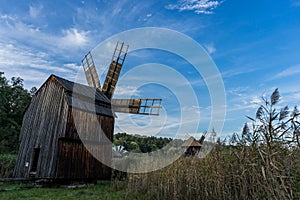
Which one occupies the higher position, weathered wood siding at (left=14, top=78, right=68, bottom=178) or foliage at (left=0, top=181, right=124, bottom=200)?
weathered wood siding at (left=14, top=78, right=68, bottom=178)

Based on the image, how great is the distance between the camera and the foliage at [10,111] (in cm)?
2545

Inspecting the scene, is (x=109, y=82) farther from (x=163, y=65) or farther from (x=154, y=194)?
(x=154, y=194)

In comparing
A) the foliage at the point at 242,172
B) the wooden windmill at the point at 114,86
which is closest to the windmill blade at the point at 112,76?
the wooden windmill at the point at 114,86

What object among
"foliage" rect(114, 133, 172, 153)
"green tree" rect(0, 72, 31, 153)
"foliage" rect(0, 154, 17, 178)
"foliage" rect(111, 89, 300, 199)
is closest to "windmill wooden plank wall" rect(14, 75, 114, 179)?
"foliage" rect(0, 154, 17, 178)

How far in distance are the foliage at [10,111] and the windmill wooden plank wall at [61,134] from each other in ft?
41.8

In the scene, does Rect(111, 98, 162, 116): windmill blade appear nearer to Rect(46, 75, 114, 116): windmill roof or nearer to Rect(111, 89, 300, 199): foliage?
Rect(46, 75, 114, 116): windmill roof

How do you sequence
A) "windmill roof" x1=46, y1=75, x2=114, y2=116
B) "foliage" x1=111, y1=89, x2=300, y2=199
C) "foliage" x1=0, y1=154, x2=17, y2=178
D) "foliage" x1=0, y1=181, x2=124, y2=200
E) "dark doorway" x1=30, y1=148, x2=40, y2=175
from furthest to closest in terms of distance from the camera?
"foliage" x1=0, y1=154, x2=17, y2=178
"windmill roof" x1=46, y1=75, x2=114, y2=116
"dark doorway" x1=30, y1=148, x2=40, y2=175
"foliage" x1=0, y1=181, x2=124, y2=200
"foliage" x1=111, y1=89, x2=300, y2=199

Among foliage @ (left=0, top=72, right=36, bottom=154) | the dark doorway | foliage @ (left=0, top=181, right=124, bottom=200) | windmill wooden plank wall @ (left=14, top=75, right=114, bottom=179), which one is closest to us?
foliage @ (left=0, top=181, right=124, bottom=200)

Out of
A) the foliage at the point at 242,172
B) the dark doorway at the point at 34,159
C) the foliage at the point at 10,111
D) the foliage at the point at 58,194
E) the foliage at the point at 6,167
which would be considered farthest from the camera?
the foliage at the point at 10,111

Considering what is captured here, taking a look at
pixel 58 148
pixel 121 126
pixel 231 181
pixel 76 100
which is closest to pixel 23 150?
pixel 58 148

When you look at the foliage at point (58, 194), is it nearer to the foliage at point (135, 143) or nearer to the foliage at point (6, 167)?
the foliage at point (6, 167)

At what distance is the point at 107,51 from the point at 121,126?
7296mm

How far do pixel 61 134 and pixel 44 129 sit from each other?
5.69 feet

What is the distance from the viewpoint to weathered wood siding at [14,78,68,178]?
1267cm
